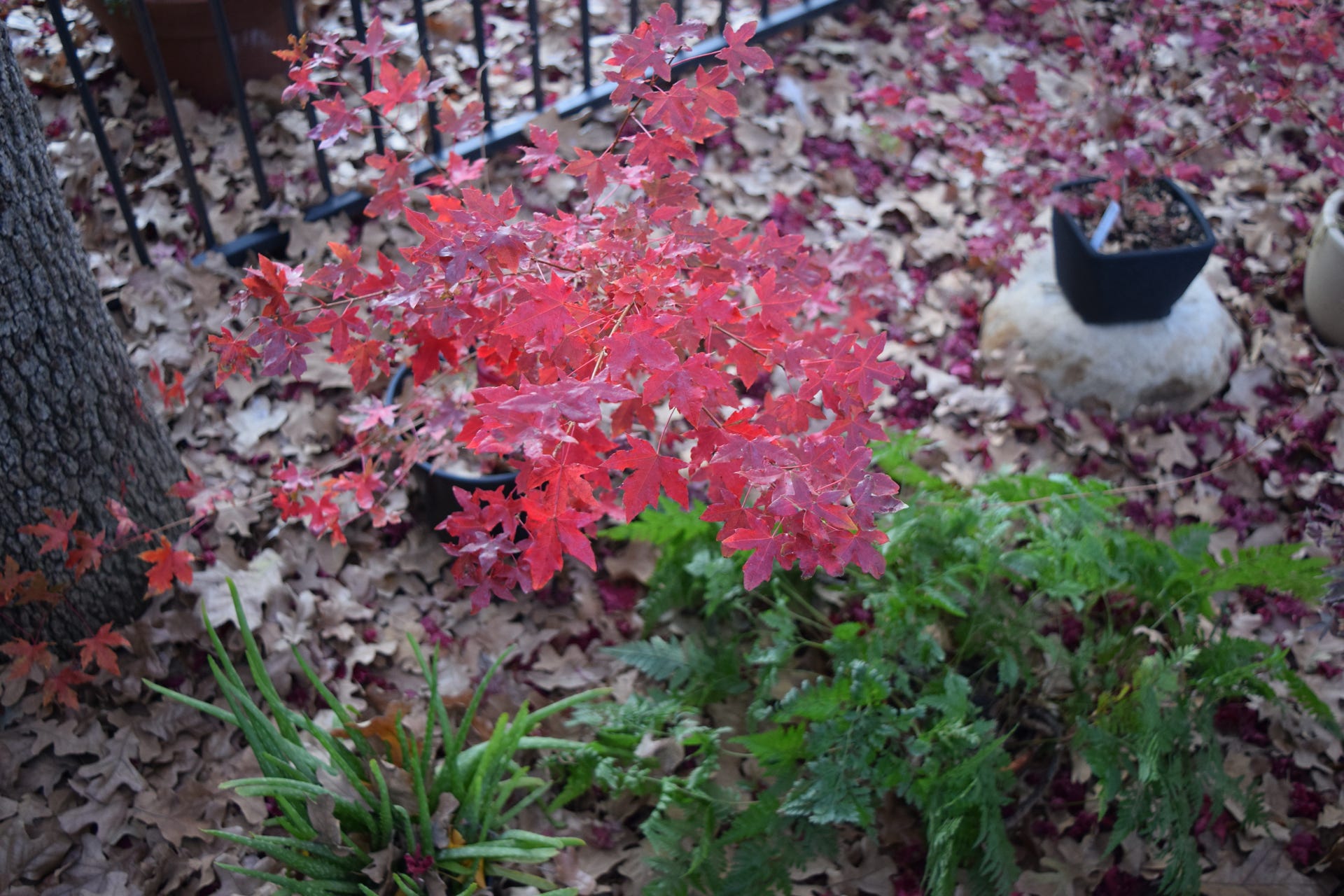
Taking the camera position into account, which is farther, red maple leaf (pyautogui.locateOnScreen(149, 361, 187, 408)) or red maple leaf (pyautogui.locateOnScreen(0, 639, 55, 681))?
red maple leaf (pyautogui.locateOnScreen(149, 361, 187, 408))

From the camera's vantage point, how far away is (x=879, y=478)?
1.34m

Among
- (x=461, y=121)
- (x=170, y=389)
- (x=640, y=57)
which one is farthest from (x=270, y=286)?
(x=170, y=389)

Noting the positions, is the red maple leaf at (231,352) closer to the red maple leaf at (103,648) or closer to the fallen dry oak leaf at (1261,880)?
the red maple leaf at (103,648)

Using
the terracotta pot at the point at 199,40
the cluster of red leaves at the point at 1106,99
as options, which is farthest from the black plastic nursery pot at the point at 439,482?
the cluster of red leaves at the point at 1106,99

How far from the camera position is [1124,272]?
2.90m

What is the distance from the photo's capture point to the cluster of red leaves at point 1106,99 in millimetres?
2822

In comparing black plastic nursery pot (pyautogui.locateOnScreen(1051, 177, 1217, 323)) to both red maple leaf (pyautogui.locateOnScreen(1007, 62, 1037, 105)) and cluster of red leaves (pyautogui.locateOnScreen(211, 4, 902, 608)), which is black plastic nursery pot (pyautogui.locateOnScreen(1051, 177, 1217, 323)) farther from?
cluster of red leaves (pyautogui.locateOnScreen(211, 4, 902, 608))

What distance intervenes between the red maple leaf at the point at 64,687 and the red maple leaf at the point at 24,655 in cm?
3

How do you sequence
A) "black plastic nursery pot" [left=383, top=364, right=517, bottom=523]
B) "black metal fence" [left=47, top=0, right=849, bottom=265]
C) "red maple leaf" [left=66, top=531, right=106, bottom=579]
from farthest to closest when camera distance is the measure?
"black metal fence" [left=47, top=0, right=849, bottom=265] → "black plastic nursery pot" [left=383, top=364, right=517, bottom=523] → "red maple leaf" [left=66, top=531, right=106, bottom=579]

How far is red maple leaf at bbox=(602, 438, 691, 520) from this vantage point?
52.9 inches

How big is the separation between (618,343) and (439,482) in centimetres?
121

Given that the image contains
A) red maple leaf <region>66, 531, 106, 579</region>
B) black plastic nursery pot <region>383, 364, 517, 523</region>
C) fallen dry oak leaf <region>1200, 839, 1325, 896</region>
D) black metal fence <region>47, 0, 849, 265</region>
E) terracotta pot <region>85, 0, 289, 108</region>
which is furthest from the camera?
terracotta pot <region>85, 0, 289, 108</region>

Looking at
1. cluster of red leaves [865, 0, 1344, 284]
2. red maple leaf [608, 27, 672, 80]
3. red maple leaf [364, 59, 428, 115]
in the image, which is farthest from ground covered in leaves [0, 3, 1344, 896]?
red maple leaf [608, 27, 672, 80]

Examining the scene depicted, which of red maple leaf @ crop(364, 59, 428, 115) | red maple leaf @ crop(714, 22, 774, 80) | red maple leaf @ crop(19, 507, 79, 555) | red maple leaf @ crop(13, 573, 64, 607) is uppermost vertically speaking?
red maple leaf @ crop(714, 22, 774, 80)
